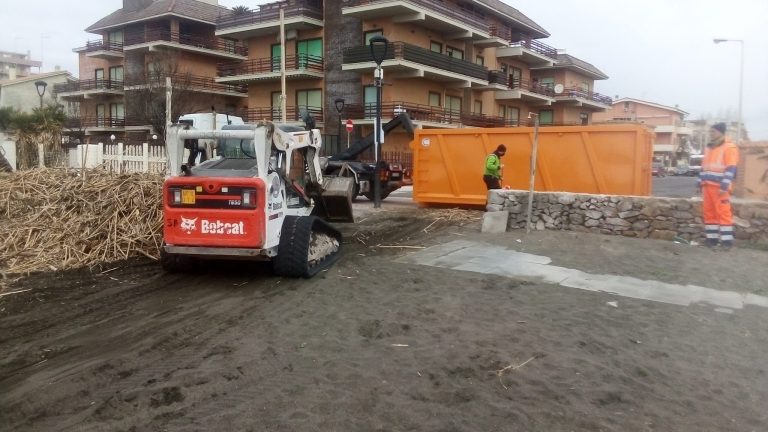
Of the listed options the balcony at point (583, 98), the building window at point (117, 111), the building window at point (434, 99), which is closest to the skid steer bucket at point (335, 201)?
the building window at point (434, 99)

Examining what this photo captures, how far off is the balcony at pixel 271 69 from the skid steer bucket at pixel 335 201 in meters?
26.9

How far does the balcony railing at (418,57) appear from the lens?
31203mm

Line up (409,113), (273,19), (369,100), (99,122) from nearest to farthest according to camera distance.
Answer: (409,113)
(369,100)
(273,19)
(99,122)

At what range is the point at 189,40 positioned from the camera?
43406mm

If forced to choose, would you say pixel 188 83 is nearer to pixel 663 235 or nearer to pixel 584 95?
A: pixel 584 95

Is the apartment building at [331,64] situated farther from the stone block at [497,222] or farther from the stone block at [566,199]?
the stone block at [566,199]

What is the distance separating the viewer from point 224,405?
12.8ft

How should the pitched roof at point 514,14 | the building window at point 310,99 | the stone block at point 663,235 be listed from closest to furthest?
the stone block at point 663,235, the building window at point 310,99, the pitched roof at point 514,14

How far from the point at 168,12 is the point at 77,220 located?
37555 mm

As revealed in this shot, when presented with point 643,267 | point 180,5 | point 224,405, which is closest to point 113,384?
point 224,405

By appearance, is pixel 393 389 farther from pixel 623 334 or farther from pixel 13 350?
pixel 13 350

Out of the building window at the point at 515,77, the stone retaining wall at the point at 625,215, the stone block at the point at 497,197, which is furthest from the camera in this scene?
the building window at the point at 515,77

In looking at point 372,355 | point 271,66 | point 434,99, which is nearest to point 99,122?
point 271,66

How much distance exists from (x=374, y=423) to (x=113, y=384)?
2040mm
